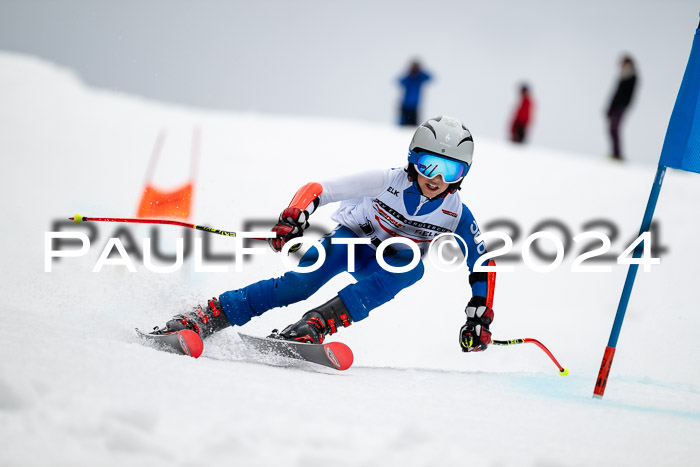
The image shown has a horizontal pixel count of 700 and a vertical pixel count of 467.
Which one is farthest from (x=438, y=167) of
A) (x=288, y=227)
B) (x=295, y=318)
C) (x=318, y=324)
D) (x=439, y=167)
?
(x=295, y=318)

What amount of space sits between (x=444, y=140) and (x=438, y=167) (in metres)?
0.14

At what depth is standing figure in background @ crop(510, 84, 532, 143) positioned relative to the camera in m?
12.2

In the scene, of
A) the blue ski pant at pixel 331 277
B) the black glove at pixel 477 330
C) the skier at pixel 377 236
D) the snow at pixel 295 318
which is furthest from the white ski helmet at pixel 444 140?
the snow at pixel 295 318

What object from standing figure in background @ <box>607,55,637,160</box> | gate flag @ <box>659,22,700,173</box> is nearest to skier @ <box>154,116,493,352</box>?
gate flag @ <box>659,22,700,173</box>

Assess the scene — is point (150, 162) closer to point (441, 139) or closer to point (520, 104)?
point (520, 104)

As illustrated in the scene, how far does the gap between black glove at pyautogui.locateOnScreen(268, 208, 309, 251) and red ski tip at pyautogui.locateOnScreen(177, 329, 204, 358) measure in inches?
22.7

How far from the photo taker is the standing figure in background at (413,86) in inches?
458

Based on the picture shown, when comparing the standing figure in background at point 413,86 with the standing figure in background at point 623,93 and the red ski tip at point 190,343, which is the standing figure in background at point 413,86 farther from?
the red ski tip at point 190,343

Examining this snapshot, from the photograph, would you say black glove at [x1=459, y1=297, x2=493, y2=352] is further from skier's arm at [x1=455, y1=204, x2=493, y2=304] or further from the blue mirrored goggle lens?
the blue mirrored goggle lens

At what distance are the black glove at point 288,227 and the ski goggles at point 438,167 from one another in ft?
2.24

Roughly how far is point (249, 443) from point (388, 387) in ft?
4.49

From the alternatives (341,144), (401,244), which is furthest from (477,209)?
(401,244)

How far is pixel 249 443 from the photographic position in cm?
193

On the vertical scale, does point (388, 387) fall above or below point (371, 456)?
below
